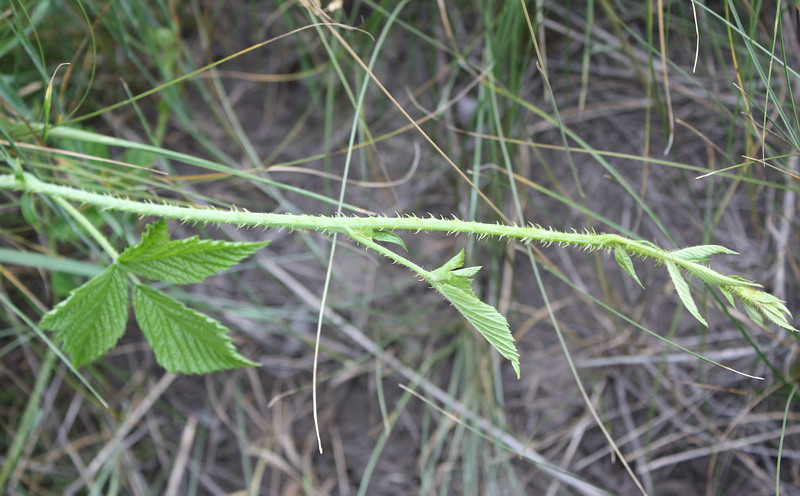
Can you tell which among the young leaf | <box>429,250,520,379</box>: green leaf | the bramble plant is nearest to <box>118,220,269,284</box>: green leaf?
the bramble plant

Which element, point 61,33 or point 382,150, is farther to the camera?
point 382,150

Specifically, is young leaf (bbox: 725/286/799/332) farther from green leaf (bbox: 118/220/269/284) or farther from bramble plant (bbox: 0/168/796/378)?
green leaf (bbox: 118/220/269/284)

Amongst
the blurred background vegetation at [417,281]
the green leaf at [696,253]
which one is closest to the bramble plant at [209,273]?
the green leaf at [696,253]

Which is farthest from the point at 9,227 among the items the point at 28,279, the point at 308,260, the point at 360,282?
the point at 360,282

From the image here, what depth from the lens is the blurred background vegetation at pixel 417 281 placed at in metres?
1.19

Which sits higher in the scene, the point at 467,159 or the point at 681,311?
the point at 467,159

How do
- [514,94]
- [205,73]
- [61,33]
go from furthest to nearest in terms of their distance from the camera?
[205,73] < [61,33] < [514,94]

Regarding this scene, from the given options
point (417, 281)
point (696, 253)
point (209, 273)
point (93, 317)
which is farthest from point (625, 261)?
point (417, 281)

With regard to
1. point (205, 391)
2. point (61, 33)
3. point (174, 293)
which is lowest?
point (205, 391)

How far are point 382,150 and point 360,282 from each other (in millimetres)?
308

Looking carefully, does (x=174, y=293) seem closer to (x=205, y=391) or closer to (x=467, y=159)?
(x=205, y=391)

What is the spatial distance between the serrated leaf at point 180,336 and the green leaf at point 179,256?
4 cm

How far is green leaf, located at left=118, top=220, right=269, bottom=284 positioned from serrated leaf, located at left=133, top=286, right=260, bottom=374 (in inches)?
1.7

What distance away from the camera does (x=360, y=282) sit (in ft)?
4.57
